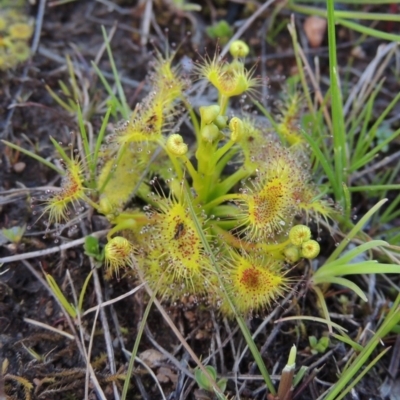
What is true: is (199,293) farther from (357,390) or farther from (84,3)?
(84,3)

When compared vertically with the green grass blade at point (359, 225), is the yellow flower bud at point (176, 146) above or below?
above

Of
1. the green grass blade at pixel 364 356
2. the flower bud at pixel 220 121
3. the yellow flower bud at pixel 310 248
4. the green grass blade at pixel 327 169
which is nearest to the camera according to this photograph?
the green grass blade at pixel 364 356

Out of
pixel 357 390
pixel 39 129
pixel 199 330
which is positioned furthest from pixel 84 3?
pixel 357 390

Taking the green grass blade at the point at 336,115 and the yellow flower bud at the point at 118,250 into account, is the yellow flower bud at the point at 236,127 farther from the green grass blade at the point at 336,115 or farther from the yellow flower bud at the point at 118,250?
the yellow flower bud at the point at 118,250

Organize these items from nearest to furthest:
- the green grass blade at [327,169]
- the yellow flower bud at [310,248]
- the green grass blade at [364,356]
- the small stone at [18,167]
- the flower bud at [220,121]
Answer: the green grass blade at [364,356]
the yellow flower bud at [310,248]
the flower bud at [220,121]
the green grass blade at [327,169]
the small stone at [18,167]

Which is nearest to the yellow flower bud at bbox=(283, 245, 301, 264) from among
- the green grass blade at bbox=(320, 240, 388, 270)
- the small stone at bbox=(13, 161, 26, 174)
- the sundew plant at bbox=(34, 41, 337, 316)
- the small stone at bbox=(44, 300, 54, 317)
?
the sundew plant at bbox=(34, 41, 337, 316)

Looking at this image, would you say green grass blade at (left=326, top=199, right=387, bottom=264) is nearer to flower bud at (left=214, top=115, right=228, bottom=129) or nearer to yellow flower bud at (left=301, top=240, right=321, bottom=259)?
yellow flower bud at (left=301, top=240, right=321, bottom=259)

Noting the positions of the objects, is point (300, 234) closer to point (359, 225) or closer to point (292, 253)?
point (292, 253)

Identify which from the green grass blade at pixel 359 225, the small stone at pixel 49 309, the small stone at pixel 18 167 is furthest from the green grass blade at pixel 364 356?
the small stone at pixel 18 167
